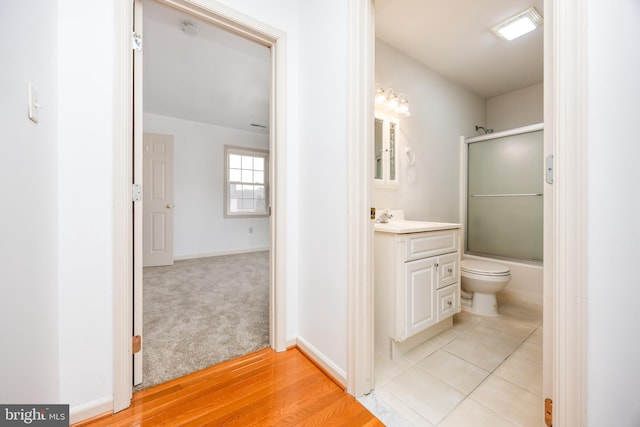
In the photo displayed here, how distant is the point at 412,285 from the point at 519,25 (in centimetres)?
230

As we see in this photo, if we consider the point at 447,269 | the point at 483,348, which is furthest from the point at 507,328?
the point at 447,269

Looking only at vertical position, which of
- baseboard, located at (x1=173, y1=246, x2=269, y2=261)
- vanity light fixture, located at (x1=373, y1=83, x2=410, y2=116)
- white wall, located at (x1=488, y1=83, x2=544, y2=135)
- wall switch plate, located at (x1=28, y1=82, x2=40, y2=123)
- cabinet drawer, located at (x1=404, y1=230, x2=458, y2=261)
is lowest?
baseboard, located at (x1=173, y1=246, x2=269, y2=261)

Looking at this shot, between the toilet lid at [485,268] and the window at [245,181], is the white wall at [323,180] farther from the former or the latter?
the window at [245,181]

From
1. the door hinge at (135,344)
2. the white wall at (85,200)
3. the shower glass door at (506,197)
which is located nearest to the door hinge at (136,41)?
the white wall at (85,200)

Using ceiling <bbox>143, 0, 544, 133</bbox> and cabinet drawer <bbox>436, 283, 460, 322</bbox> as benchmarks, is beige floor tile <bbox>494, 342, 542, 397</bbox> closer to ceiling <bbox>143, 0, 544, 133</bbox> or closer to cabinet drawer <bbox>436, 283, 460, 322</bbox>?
cabinet drawer <bbox>436, 283, 460, 322</bbox>

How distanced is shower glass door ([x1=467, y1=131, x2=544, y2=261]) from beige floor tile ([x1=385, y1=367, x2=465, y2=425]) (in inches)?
77.6

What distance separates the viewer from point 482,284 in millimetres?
2043

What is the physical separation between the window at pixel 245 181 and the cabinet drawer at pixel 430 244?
395cm

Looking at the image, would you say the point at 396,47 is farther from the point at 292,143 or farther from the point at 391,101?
the point at 292,143

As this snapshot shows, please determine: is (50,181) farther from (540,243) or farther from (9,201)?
(540,243)

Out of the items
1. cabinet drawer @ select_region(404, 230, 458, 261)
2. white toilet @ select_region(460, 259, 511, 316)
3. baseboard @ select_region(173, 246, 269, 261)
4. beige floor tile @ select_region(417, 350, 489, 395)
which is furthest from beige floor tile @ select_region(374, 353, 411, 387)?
baseboard @ select_region(173, 246, 269, 261)

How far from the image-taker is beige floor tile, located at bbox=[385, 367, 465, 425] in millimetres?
1115

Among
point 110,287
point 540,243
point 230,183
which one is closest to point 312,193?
point 110,287

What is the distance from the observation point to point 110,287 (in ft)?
3.58
